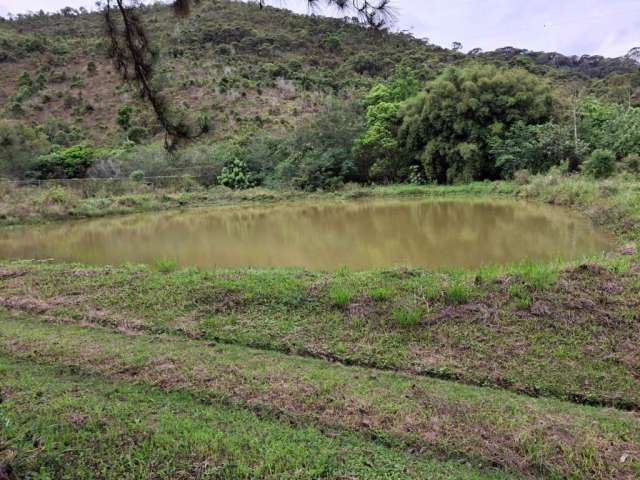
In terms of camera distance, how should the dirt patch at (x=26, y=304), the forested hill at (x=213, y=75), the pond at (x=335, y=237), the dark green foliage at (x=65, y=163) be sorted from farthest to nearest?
the forested hill at (x=213, y=75) → the dark green foliage at (x=65, y=163) → the pond at (x=335, y=237) → the dirt patch at (x=26, y=304)

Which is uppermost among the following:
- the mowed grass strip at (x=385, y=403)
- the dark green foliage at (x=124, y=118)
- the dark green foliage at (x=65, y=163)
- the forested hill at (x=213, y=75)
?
the forested hill at (x=213, y=75)

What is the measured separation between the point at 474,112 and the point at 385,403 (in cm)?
1928

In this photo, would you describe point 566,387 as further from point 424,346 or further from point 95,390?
point 95,390

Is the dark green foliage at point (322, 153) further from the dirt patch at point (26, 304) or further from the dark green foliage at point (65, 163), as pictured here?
the dirt patch at point (26, 304)

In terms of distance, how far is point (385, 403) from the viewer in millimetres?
3568

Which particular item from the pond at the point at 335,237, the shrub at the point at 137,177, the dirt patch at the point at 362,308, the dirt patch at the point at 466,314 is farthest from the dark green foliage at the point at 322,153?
the dirt patch at the point at 466,314

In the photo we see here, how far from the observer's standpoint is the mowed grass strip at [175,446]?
278 centimetres

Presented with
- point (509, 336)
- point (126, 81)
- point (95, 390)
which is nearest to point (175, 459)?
point (95, 390)

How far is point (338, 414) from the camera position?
343 cm

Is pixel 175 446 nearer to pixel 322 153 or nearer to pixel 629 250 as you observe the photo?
pixel 629 250

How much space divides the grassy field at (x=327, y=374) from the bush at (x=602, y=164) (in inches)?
372

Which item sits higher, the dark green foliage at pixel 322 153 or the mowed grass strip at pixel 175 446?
the dark green foliage at pixel 322 153

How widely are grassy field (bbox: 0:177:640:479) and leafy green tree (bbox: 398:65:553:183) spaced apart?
13.7m

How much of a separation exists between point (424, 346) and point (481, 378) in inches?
29.8
